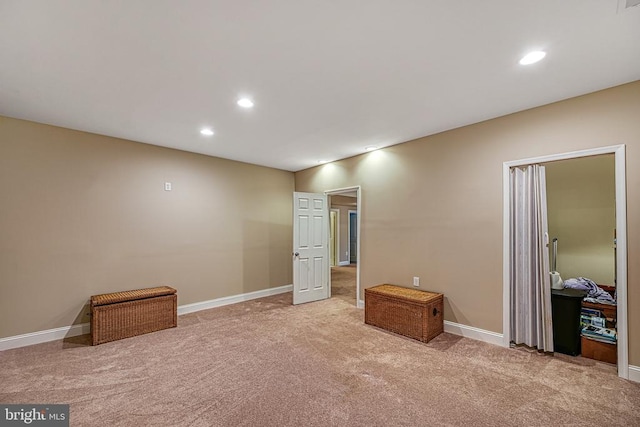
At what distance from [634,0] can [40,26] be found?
3.37 metres

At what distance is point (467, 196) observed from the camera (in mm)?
3312

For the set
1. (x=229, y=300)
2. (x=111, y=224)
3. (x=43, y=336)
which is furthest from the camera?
(x=229, y=300)

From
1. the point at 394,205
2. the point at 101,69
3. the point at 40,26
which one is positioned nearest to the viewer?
the point at 40,26

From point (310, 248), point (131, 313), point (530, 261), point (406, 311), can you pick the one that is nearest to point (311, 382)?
point (406, 311)

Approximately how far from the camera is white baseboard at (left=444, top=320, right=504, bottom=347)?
120 inches

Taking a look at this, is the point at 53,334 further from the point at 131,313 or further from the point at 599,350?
the point at 599,350

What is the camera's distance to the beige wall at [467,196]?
2.39 meters

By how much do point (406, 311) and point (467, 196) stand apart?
1576 millimetres

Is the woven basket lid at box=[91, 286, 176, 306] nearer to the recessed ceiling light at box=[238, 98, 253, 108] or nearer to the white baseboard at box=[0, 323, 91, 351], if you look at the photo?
the white baseboard at box=[0, 323, 91, 351]

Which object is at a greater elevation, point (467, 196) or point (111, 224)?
point (467, 196)

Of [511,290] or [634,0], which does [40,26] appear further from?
[511,290]

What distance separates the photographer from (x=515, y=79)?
229cm

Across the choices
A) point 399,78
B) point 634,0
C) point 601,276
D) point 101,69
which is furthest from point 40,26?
point 601,276

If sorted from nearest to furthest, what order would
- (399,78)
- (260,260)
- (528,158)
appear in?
(399,78) → (528,158) → (260,260)
